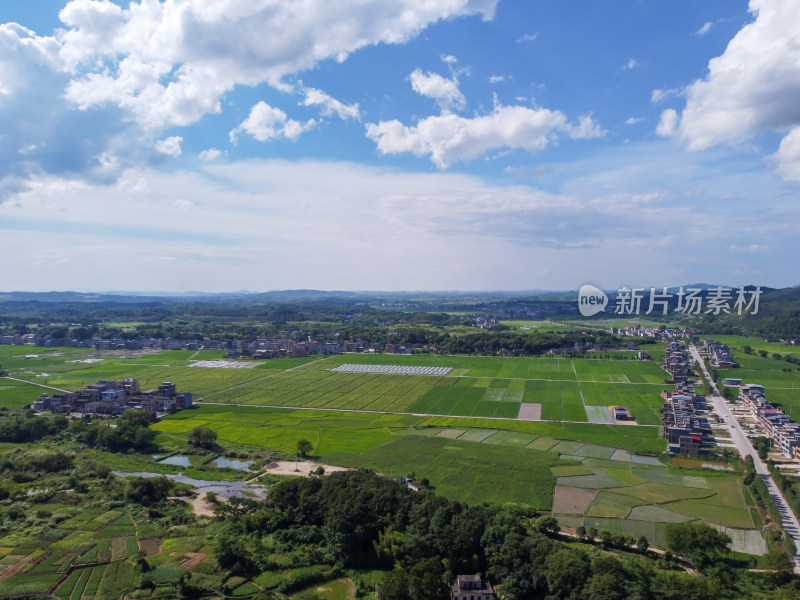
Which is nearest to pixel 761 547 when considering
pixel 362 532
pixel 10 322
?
pixel 362 532

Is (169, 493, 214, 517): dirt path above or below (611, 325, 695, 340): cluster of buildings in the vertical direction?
below

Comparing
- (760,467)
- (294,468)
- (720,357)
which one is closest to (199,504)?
(294,468)

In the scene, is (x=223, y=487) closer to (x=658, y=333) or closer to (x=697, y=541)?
(x=697, y=541)

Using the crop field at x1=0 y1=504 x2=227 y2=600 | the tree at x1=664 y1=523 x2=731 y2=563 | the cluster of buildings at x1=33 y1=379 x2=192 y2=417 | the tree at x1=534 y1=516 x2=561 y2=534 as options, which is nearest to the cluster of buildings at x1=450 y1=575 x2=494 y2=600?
the tree at x1=534 y1=516 x2=561 y2=534

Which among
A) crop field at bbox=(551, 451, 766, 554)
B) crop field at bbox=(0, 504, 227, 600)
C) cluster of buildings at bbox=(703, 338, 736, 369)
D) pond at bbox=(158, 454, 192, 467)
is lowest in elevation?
pond at bbox=(158, 454, 192, 467)

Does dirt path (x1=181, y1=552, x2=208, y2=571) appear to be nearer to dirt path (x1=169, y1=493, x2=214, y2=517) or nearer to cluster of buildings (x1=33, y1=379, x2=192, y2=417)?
dirt path (x1=169, y1=493, x2=214, y2=517)

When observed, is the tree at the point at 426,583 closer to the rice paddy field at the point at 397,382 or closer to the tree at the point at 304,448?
the tree at the point at 304,448
